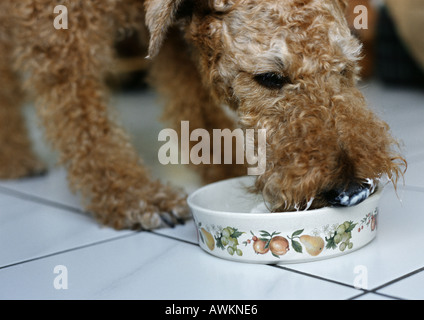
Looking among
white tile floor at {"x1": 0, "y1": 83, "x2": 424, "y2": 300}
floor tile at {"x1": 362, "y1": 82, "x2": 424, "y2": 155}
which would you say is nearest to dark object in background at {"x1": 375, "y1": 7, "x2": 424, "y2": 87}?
floor tile at {"x1": 362, "y1": 82, "x2": 424, "y2": 155}

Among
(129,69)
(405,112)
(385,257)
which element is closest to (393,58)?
(405,112)

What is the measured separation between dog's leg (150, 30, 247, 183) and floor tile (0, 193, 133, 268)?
1.35 ft

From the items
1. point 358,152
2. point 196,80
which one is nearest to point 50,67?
point 196,80

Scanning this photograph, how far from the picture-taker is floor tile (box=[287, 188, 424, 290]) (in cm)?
111

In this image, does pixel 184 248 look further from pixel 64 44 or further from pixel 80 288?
pixel 64 44

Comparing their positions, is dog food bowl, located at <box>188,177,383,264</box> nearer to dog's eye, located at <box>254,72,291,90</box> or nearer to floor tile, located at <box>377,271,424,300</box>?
floor tile, located at <box>377,271,424,300</box>

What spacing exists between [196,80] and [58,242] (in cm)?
70

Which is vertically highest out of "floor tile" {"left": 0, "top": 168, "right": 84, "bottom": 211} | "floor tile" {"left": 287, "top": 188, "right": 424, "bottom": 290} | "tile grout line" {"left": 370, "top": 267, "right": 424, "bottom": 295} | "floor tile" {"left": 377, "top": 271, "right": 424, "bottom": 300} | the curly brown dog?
the curly brown dog

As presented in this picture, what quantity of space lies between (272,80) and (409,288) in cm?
50

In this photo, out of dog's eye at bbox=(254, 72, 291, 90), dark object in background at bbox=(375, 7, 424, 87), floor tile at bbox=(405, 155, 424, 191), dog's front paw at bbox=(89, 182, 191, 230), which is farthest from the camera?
dark object in background at bbox=(375, 7, 424, 87)

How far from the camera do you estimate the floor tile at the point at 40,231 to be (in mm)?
1398

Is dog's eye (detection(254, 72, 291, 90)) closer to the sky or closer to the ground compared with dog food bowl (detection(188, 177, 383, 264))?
closer to the sky

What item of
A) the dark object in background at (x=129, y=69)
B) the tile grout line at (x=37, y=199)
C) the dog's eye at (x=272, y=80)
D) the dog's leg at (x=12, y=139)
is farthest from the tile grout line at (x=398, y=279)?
the dark object in background at (x=129, y=69)
